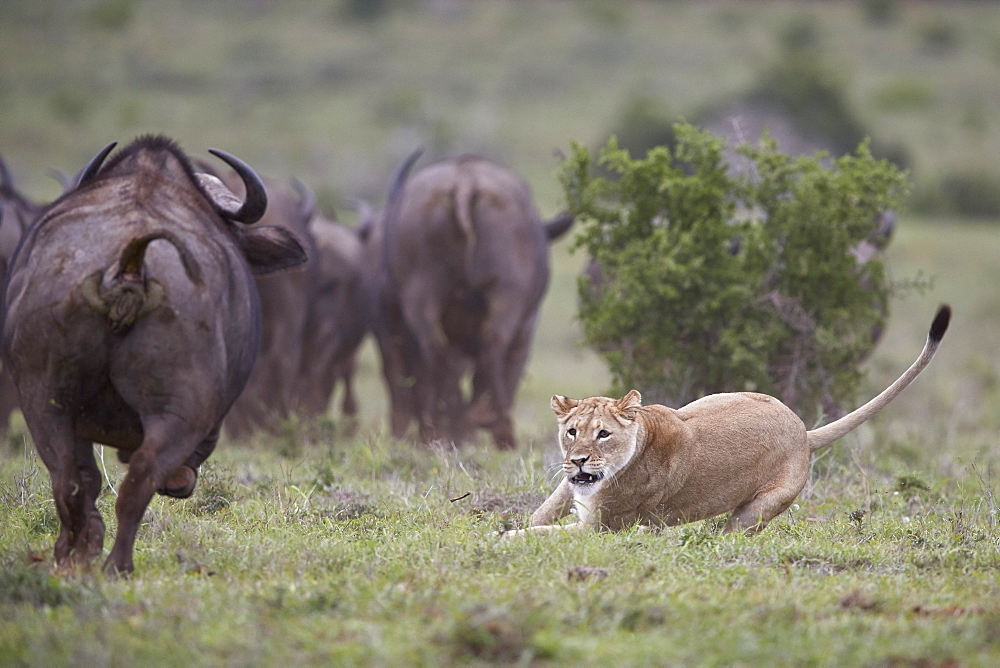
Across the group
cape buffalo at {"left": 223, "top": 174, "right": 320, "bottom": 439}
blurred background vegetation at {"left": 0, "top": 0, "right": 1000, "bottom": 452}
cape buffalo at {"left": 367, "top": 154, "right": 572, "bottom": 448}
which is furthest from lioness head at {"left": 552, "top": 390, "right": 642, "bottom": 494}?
blurred background vegetation at {"left": 0, "top": 0, "right": 1000, "bottom": 452}

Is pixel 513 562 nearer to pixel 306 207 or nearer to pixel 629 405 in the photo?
pixel 629 405

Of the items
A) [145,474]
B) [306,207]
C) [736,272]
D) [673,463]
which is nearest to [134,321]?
[145,474]

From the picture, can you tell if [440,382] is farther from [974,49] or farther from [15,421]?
[974,49]

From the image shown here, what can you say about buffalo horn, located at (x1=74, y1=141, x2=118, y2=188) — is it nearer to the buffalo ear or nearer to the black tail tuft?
the buffalo ear

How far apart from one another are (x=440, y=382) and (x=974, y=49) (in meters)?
64.3

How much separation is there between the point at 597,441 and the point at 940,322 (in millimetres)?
1815

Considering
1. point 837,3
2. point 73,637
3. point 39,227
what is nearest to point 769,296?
point 39,227

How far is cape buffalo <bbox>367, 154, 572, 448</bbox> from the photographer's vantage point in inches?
432

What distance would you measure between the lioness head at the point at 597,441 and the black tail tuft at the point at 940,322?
1544mm

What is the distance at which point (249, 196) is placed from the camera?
19.5 ft

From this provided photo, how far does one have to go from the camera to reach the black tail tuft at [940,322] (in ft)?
20.2

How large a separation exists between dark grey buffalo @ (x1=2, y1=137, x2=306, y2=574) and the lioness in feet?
5.79

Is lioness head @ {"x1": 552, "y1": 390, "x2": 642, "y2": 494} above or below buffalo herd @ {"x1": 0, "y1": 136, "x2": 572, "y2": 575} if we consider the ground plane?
below

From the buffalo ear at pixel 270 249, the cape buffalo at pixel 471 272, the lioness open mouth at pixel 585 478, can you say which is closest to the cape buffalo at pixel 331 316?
the cape buffalo at pixel 471 272
